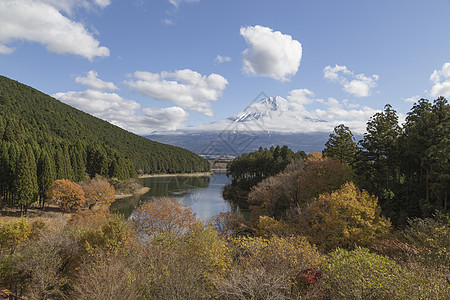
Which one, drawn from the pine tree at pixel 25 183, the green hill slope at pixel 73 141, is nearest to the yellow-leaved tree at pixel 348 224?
the pine tree at pixel 25 183

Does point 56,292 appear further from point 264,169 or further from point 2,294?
point 264,169

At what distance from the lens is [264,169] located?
215 feet

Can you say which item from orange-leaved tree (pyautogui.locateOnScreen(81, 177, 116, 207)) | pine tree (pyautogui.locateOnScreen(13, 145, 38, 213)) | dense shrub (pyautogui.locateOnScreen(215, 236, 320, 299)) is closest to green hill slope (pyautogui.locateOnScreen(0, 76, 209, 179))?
pine tree (pyautogui.locateOnScreen(13, 145, 38, 213))

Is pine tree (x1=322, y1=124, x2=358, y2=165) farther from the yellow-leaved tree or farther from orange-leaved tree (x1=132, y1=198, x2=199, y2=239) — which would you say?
orange-leaved tree (x1=132, y1=198, x2=199, y2=239)

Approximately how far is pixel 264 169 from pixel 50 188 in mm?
44790

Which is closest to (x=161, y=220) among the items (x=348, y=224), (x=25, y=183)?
(x=348, y=224)

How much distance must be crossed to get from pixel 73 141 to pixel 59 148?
3183 centimetres

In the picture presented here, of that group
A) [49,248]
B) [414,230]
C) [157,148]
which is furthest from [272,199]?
[157,148]

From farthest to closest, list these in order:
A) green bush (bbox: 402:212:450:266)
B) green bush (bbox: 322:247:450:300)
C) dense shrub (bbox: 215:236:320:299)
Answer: green bush (bbox: 402:212:450:266) → dense shrub (bbox: 215:236:320:299) → green bush (bbox: 322:247:450:300)

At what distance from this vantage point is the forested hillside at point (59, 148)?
4450cm

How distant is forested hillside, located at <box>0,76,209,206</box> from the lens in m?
44.5

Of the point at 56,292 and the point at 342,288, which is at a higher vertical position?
the point at 342,288

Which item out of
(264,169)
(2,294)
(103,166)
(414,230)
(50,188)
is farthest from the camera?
(103,166)

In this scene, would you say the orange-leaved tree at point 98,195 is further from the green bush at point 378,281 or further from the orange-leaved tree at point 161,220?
the green bush at point 378,281
